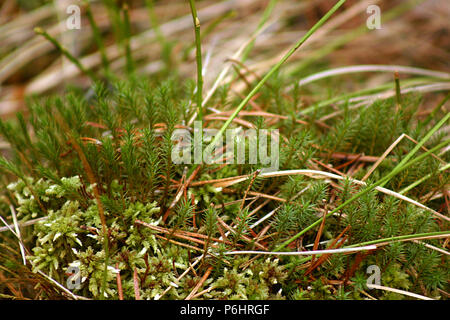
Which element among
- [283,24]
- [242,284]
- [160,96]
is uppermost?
[283,24]

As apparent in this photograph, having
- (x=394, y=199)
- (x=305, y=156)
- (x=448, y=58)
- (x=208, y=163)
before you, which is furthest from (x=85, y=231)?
(x=448, y=58)

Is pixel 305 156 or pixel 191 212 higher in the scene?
pixel 305 156

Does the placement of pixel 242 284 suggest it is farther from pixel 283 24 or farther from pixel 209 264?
pixel 283 24

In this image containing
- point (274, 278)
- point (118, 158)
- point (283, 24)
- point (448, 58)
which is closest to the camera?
point (274, 278)

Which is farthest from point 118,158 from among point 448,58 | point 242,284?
point 448,58

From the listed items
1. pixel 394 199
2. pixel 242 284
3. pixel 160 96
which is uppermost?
pixel 160 96

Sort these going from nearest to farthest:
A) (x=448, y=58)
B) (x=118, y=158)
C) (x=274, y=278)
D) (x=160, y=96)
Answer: (x=274, y=278)
(x=118, y=158)
(x=160, y=96)
(x=448, y=58)

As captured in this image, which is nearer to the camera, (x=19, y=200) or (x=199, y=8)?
(x=19, y=200)

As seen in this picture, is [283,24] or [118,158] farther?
[283,24]

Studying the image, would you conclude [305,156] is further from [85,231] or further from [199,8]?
[199,8]
